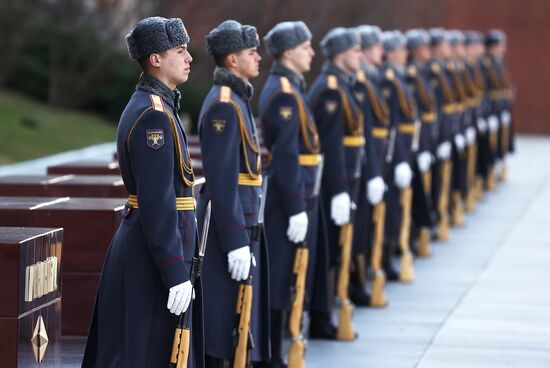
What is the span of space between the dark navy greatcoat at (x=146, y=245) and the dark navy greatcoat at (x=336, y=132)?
3.17 meters

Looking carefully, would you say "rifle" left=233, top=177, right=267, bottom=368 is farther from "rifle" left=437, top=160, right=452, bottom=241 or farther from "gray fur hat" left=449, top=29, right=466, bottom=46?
"gray fur hat" left=449, top=29, right=466, bottom=46

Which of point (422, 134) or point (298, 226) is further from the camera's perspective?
point (422, 134)

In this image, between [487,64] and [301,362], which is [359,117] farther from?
[487,64]

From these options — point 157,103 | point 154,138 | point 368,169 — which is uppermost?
point 157,103

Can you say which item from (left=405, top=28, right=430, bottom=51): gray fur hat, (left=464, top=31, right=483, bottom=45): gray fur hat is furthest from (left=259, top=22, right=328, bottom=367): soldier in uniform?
(left=464, top=31, right=483, bottom=45): gray fur hat

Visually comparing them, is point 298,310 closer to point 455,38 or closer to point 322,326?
point 322,326

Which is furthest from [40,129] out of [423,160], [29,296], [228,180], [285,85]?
[29,296]

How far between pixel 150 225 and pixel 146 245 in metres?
0.13

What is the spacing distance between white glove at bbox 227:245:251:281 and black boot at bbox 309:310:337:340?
2.26m

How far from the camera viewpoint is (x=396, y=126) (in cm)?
1070

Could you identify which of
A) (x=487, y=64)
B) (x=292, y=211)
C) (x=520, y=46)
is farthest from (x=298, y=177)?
(x=520, y=46)

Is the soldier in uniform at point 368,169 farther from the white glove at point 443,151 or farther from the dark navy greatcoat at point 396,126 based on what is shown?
the white glove at point 443,151

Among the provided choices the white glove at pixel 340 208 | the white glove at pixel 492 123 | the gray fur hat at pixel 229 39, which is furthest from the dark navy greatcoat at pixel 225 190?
the white glove at pixel 492 123

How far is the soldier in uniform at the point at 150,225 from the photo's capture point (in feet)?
16.2
